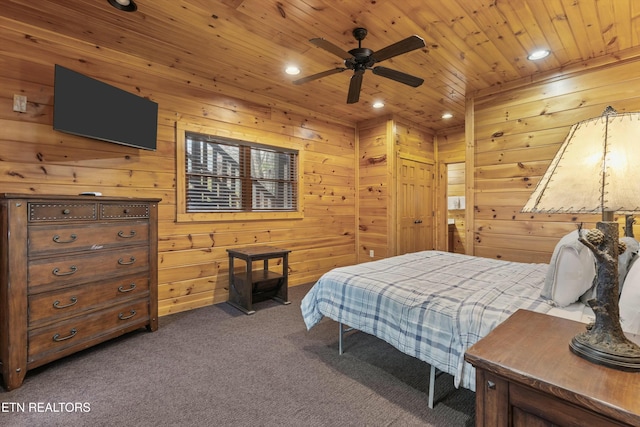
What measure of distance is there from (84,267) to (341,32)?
2.76m

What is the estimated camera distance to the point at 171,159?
10.8 feet

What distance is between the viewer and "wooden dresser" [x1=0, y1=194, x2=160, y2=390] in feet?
6.18

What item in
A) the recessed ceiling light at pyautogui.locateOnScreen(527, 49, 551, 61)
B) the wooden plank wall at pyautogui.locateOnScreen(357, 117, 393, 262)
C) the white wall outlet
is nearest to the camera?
the white wall outlet

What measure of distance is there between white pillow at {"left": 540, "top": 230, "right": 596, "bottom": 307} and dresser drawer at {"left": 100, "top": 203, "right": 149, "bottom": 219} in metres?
3.00

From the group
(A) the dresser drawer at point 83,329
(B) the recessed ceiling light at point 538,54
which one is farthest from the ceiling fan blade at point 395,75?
(A) the dresser drawer at point 83,329

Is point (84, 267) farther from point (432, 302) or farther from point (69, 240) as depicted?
point (432, 302)

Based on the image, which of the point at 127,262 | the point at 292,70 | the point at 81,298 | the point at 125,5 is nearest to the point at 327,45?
the point at 292,70

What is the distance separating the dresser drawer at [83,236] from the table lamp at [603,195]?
2.71 metres

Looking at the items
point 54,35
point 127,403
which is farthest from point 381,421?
point 54,35

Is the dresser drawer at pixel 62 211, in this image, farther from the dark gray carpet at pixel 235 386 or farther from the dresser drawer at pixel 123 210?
the dark gray carpet at pixel 235 386

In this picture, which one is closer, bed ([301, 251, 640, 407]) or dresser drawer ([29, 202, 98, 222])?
bed ([301, 251, 640, 407])

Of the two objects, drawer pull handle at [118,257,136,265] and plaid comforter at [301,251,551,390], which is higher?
drawer pull handle at [118,257,136,265]

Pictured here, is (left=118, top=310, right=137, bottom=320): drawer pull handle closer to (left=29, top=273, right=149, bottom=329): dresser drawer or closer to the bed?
(left=29, top=273, right=149, bottom=329): dresser drawer

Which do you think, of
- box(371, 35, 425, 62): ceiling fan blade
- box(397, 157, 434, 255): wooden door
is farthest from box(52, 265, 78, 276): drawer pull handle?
box(397, 157, 434, 255): wooden door
